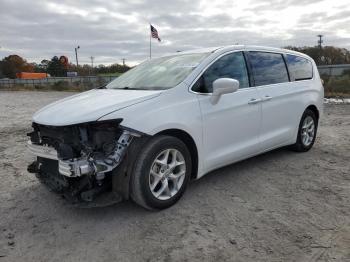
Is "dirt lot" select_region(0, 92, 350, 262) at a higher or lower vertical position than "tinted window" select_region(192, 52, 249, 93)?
lower

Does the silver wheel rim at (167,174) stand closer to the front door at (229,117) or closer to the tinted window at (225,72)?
the front door at (229,117)

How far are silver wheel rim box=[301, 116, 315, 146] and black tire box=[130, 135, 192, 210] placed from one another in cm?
308

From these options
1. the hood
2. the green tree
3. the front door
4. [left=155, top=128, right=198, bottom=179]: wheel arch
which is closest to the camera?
the hood

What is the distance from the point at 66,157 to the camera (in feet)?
12.3

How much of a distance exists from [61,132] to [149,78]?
58.7 inches

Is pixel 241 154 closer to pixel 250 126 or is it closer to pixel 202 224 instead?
pixel 250 126

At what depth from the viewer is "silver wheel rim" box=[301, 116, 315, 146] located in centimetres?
650

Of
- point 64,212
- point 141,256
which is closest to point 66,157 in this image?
point 64,212

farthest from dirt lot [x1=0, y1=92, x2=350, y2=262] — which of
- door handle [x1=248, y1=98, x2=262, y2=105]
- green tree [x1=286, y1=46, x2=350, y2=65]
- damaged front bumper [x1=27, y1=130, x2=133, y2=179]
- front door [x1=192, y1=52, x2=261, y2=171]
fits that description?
green tree [x1=286, y1=46, x2=350, y2=65]

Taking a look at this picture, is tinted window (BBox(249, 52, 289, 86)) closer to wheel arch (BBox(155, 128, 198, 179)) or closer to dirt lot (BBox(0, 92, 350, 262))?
dirt lot (BBox(0, 92, 350, 262))

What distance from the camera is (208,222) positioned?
12.8 ft

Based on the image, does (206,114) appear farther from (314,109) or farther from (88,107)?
(314,109)

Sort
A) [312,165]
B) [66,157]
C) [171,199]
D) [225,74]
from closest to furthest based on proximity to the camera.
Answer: [66,157]
[171,199]
[225,74]
[312,165]

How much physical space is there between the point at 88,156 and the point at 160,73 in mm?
1700
